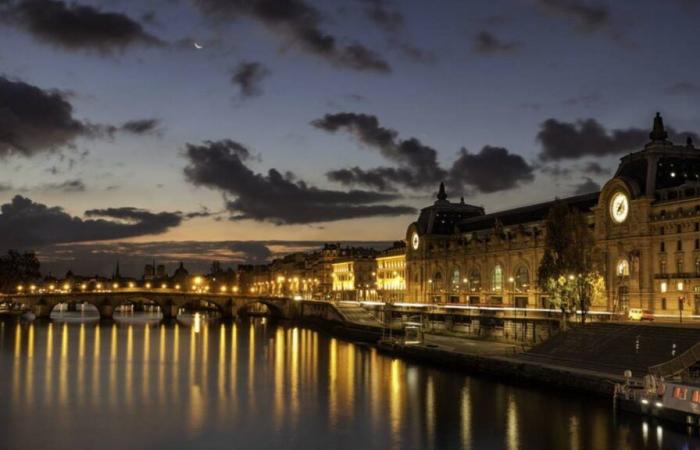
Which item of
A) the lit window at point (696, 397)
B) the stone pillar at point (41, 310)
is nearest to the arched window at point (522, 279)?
the lit window at point (696, 397)

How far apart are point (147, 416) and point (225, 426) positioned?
675cm

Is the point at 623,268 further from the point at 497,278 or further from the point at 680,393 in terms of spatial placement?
the point at 680,393

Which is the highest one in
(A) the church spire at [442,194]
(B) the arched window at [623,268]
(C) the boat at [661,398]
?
(A) the church spire at [442,194]

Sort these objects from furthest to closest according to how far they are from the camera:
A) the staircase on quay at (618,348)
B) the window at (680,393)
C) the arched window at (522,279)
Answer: the arched window at (522,279)
the staircase on quay at (618,348)
the window at (680,393)

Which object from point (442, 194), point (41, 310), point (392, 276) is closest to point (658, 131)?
point (442, 194)

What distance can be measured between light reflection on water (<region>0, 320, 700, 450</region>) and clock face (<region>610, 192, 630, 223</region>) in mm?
34002

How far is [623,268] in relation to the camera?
98.7 meters

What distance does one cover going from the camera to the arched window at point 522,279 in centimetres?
12250

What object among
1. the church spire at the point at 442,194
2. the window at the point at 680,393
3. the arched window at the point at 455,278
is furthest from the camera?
the church spire at the point at 442,194

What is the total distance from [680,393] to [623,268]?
52.0m

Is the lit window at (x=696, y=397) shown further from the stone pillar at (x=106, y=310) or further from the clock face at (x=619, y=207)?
the stone pillar at (x=106, y=310)

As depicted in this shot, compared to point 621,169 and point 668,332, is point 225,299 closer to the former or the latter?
point 621,169

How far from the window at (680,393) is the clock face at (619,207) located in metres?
52.0

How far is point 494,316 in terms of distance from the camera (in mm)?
96312
